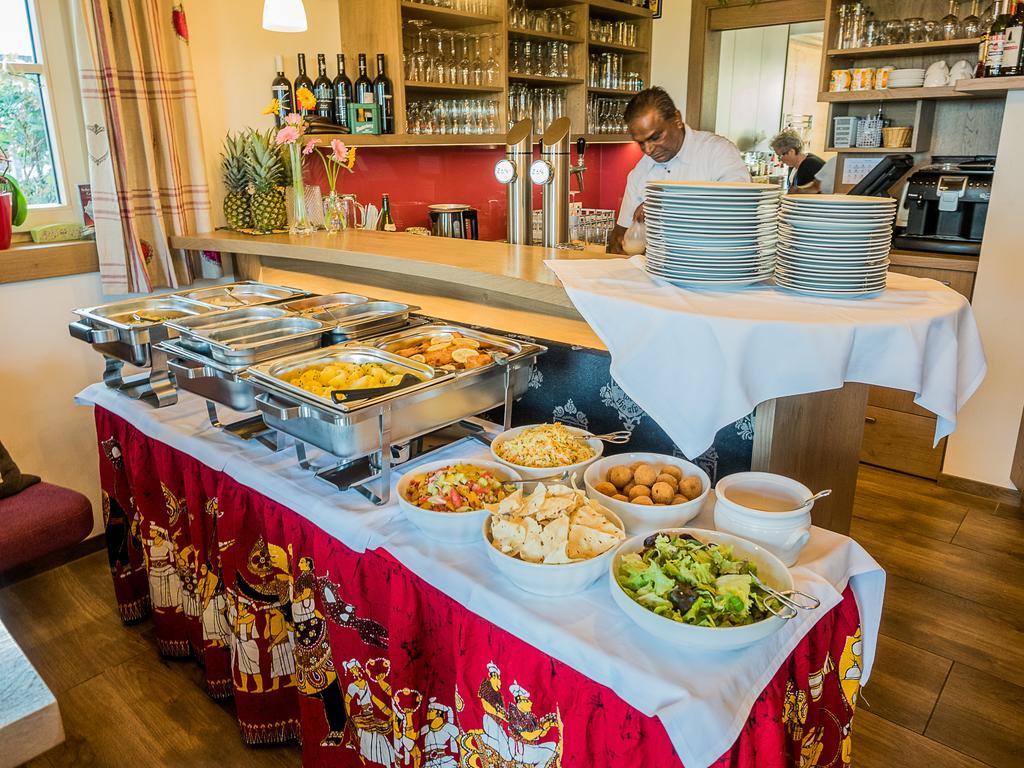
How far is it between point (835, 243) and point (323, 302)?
4.89 ft

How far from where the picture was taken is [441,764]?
59.0 inches

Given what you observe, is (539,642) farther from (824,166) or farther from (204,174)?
(824,166)

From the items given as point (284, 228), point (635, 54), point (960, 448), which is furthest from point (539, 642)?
point (635, 54)

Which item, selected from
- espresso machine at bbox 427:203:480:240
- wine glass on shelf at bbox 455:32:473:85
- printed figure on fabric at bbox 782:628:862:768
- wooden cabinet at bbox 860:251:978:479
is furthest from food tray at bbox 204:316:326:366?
wooden cabinet at bbox 860:251:978:479

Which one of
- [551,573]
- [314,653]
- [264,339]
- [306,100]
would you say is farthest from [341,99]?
[551,573]

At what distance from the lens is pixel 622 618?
120cm

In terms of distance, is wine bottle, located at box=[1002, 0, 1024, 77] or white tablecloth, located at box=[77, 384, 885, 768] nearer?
white tablecloth, located at box=[77, 384, 885, 768]

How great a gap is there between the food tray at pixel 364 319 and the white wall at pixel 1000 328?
8.14 ft

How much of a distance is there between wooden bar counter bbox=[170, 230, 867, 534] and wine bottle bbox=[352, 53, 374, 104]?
82 centimetres

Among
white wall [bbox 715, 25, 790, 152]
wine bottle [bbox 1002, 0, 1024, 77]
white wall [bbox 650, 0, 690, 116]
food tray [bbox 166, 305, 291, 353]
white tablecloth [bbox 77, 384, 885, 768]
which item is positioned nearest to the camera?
white tablecloth [bbox 77, 384, 885, 768]

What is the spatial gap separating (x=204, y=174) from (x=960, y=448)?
345 cm

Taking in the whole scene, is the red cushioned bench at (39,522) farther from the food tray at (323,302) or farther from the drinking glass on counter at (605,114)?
the drinking glass on counter at (605,114)

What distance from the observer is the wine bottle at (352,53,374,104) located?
3.35 meters

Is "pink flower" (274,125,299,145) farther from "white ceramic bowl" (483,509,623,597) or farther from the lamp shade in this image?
"white ceramic bowl" (483,509,623,597)
